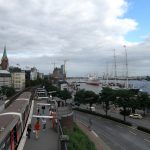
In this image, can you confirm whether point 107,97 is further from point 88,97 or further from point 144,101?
point 88,97

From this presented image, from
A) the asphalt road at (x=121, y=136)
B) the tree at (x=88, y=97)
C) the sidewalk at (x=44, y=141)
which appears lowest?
the asphalt road at (x=121, y=136)

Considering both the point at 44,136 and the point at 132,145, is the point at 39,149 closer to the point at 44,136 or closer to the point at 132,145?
the point at 44,136

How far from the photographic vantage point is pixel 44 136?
2975 cm

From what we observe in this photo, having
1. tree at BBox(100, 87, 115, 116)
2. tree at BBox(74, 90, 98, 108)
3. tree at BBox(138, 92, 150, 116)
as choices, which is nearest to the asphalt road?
tree at BBox(100, 87, 115, 116)

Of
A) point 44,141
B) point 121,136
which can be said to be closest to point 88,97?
point 121,136

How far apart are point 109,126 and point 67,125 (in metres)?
26.1

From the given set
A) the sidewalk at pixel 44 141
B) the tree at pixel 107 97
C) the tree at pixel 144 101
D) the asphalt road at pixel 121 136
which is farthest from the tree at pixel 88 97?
the sidewalk at pixel 44 141

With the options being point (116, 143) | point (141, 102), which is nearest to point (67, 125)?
point (116, 143)

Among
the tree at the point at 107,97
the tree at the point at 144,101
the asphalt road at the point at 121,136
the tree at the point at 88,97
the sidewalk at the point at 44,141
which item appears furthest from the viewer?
the tree at the point at 88,97

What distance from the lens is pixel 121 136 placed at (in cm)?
5538

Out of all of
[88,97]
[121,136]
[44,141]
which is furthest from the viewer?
[88,97]

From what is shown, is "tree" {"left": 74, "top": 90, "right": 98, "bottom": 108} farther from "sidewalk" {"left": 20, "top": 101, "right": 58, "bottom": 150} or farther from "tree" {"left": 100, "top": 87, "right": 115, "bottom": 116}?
"sidewalk" {"left": 20, "top": 101, "right": 58, "bottom": 150}

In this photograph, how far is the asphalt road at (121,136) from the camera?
157ft

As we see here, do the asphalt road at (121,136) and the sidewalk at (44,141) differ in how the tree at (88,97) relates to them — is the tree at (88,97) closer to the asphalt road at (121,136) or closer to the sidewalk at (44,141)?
the asphalt road at (121,136)
